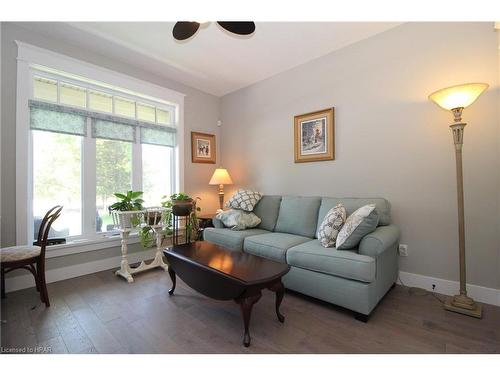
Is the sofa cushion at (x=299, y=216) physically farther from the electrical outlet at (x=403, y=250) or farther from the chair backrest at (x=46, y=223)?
the chair backrest at (x=46, y=223)

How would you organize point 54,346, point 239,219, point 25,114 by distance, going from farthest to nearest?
point 239,219, point 25,114, point 54,346

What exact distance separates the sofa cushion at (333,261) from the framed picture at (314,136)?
4.13 ft

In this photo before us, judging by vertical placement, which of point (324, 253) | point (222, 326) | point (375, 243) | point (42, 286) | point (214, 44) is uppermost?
point (214, 44)

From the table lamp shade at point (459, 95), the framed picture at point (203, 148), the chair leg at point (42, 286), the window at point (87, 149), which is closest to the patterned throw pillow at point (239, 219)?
the window at point (87, 149)

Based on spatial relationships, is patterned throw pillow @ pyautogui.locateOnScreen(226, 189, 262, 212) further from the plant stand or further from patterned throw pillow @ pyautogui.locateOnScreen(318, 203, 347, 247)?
patterned throw pillow @ pyautogui.locateOnScreen(318, 203, 347, 247)

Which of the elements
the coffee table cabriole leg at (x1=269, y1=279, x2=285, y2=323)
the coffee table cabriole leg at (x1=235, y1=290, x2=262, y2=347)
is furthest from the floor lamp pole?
the coffee table cabriole leg at (x1=235, y1=290, x2=262, y2=347)

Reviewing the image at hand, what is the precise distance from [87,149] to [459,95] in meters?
3.73

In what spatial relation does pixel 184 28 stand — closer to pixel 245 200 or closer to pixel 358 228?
pixel 245 200

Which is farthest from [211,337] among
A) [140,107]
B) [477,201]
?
[140,107]

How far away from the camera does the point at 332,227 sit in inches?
83.4

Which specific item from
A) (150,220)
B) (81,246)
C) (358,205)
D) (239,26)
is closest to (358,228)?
(358,205)

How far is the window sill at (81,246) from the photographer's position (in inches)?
98.9
